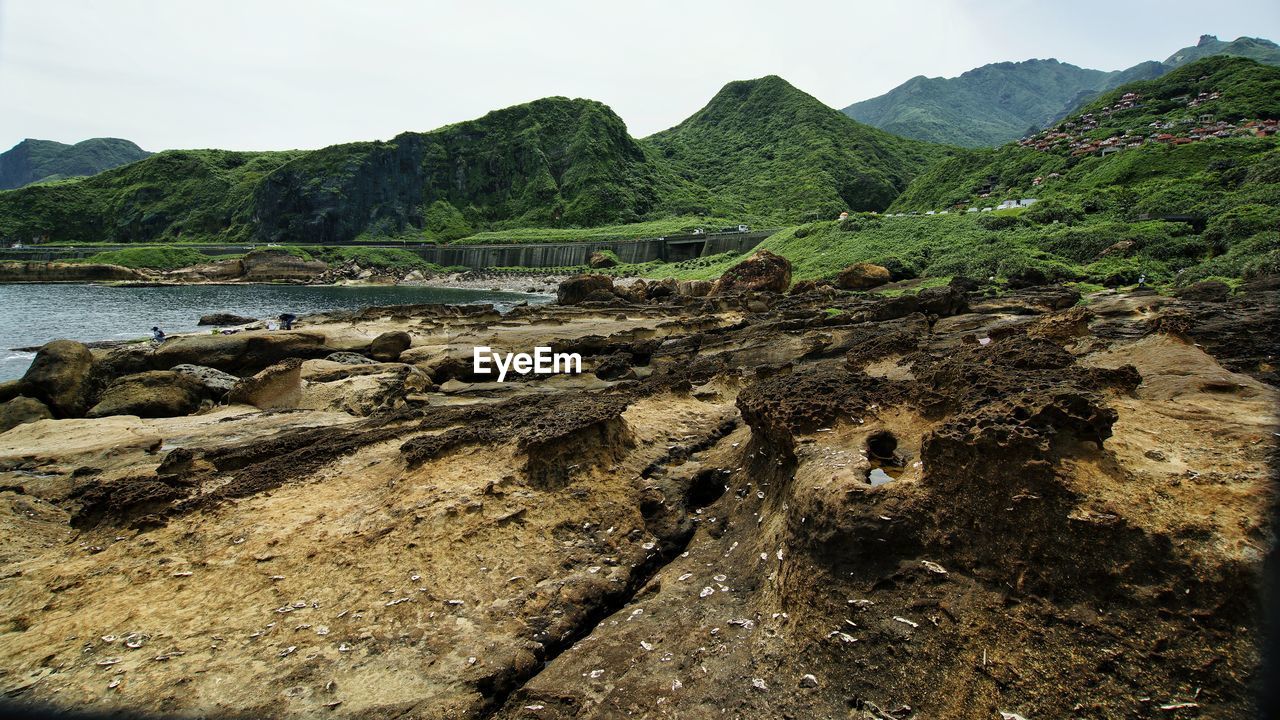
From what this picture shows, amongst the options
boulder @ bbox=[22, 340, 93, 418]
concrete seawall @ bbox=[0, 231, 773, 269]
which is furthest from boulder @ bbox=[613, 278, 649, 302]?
boulder @ bbox=[22, 340, 93, 418]

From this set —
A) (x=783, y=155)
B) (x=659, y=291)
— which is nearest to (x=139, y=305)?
(x=659, y=291)

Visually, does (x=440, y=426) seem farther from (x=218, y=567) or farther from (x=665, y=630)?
(x=665, y=630)

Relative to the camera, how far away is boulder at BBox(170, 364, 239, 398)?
14.8 m

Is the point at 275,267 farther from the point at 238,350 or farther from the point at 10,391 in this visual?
the point at 10,391

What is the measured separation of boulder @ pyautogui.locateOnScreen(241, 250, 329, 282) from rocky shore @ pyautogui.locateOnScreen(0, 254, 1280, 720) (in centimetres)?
8954

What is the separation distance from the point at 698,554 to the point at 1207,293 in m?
18.2

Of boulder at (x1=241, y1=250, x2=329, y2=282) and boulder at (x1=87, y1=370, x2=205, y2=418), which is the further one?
boulder at (x1=241, y1=250, x2=329, y2=282)

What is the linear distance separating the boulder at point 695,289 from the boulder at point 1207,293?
2415cm

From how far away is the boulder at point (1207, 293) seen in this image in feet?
50.3

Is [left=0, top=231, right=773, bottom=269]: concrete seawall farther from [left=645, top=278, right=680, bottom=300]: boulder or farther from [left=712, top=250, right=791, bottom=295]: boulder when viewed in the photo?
[left=712, top=250, right=791, bottom=295]: boulder

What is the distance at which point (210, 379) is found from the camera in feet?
50.1

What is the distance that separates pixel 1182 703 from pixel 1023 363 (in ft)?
14.5

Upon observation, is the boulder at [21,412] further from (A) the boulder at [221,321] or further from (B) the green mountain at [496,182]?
(B) the green mountain at [496,182]

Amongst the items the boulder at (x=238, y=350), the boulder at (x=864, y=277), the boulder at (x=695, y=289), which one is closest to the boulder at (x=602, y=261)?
the boulder at (x=695, y=289)
